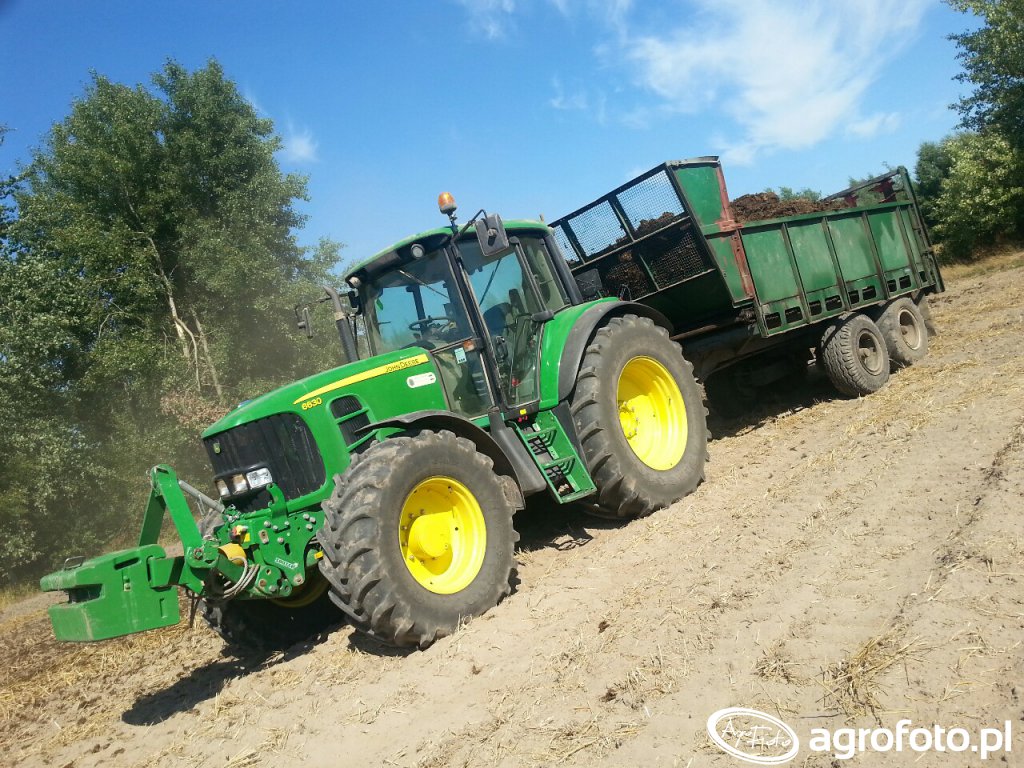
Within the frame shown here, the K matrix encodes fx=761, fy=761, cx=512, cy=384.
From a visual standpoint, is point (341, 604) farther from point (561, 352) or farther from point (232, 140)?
point (232, 140)

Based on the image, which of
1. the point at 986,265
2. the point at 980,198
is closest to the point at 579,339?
the point at 986,265

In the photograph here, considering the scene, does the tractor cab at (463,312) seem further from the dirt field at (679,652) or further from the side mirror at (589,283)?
the dirt field at (679,652)

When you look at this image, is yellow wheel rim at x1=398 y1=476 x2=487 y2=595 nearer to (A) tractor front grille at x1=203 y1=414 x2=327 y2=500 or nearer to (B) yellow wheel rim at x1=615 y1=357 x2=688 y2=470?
(A) tractor front grille at x1=203 y1=414 x2=327 y2=500

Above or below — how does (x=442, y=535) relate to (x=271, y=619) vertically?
above

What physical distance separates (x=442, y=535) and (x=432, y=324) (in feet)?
5.68

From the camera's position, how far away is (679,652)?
11.2ft

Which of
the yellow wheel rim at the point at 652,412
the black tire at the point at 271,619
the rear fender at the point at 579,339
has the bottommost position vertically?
the black tire at the point at 271,619

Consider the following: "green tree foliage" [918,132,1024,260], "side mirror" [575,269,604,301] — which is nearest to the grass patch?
"green tree foliage" [918,132,1024,260]

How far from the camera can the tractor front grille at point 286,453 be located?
4656mm

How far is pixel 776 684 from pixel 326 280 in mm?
21142

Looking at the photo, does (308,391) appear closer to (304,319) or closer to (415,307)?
(415,307)

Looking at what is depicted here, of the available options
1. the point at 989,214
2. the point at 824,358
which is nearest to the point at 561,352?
the point at 824,358

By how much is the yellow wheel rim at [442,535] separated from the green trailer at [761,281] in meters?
2.79

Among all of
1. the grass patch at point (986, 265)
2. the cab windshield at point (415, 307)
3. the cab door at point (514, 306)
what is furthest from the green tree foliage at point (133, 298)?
the grass patch at point (986, 265)
